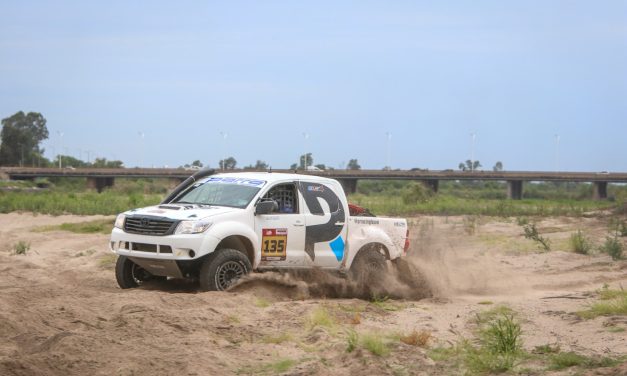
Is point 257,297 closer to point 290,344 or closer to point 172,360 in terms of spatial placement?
point 290,344

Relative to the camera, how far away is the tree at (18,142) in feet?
372

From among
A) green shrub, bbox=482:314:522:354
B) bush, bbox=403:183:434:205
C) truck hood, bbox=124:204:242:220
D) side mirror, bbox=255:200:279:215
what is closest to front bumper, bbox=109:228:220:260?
truck hood, bbox=124:204:242:220

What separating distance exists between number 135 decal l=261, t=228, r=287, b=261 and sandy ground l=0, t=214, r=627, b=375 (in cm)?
34

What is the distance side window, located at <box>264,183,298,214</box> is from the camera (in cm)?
1437

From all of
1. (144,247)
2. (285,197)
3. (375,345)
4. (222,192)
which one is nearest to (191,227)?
(144,247)

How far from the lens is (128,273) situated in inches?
552

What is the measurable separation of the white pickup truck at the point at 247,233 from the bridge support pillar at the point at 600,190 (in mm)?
65997

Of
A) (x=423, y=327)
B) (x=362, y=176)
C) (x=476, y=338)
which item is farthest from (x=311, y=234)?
(x=362, y=176)

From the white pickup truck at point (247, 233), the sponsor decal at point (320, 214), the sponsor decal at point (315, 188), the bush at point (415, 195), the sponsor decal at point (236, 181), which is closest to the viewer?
the white pickup truck at point (247, 233)

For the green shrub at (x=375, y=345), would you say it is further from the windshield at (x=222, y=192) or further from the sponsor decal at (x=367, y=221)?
the sponsor decal at (x=367, y=221)

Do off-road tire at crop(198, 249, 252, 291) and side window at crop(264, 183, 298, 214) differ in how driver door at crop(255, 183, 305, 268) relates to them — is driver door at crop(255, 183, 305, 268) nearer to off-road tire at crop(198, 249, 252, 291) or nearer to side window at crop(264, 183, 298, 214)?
side window at crop(264, 183, 298, 214)

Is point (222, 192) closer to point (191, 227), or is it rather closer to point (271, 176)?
point (271, 176)

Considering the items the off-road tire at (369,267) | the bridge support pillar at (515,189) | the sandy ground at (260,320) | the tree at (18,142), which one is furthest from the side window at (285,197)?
the tree at (18,142)

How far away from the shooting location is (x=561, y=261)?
69.7ft
